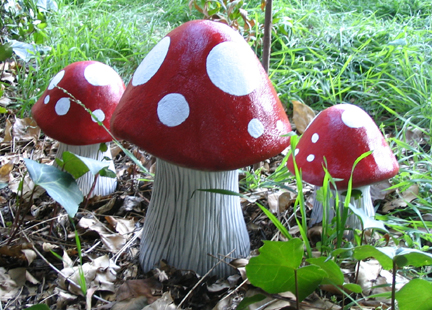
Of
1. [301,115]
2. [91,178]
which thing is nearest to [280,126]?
[91,178]

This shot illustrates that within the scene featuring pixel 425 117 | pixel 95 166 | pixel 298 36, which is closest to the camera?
pixel 95 166

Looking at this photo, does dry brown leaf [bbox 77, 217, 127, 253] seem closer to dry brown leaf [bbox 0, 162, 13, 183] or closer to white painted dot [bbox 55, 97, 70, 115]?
white painted dot [bbox 55, 97, 70, 115]

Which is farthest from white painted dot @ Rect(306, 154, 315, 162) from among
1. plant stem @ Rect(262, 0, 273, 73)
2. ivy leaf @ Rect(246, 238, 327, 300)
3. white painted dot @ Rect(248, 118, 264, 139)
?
plant stem @ Rect(262, 0, 273, 73)

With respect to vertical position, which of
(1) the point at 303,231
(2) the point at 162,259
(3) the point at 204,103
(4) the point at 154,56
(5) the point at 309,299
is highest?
(4) the point at 154,56

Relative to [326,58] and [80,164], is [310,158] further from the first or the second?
[326,58]

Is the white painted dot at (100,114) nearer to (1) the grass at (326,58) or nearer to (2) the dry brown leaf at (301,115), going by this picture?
(1) the grass at (326,58)

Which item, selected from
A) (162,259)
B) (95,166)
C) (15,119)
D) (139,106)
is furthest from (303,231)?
(15,119)

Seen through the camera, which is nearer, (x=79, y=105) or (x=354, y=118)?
(x=354, y=118)

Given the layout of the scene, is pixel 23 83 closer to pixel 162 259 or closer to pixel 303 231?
pixel 162 259
